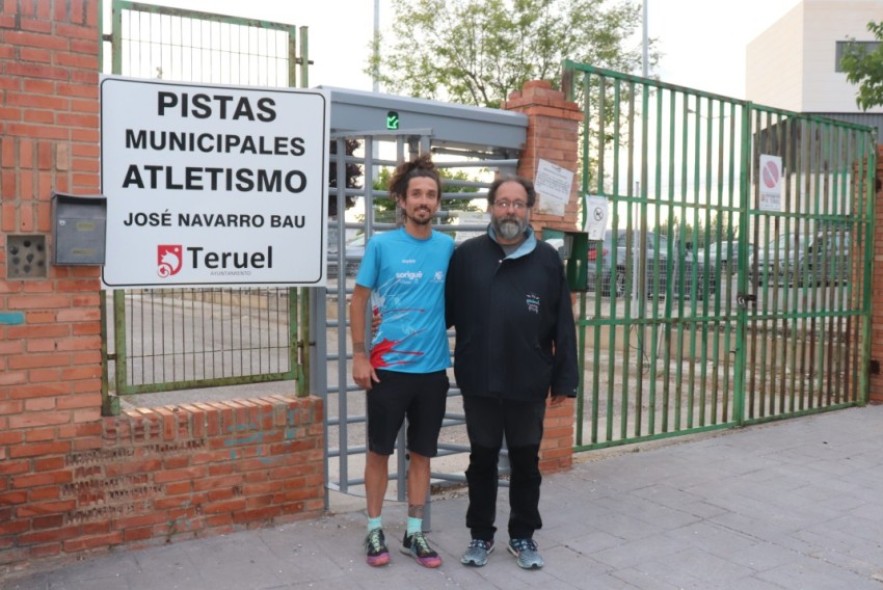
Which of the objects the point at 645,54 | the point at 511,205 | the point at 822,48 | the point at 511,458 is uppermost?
the point at 822,48

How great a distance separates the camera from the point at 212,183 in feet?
15.2

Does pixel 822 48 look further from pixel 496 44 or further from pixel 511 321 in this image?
pixel 511 321

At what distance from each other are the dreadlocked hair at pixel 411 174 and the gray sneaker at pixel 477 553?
1.87 metres

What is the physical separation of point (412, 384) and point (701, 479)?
9.30ft

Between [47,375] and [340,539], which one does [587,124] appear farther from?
[47,375]

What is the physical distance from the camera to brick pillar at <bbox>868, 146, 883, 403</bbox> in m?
9.02

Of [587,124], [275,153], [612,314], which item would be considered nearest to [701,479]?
[612,314]

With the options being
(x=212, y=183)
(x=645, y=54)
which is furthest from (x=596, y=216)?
(x=645, y=54)

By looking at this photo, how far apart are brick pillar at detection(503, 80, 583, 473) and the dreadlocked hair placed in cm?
166

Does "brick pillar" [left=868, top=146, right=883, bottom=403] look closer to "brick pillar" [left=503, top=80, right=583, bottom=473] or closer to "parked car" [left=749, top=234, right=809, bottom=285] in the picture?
"parked car" [left=749, top=234, right=809, bottom=285]

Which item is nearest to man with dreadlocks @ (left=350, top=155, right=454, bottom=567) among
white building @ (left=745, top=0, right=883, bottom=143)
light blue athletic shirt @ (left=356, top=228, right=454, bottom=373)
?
light blue athletic shirt @ (left=356, top=228, right=454, bottom=373)

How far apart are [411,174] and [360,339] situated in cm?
90

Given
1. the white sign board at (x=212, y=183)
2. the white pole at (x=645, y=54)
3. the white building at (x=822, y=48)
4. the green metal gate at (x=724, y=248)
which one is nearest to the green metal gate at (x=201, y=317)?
the white sign board at (x=212, y=183)

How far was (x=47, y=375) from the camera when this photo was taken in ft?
13.8
